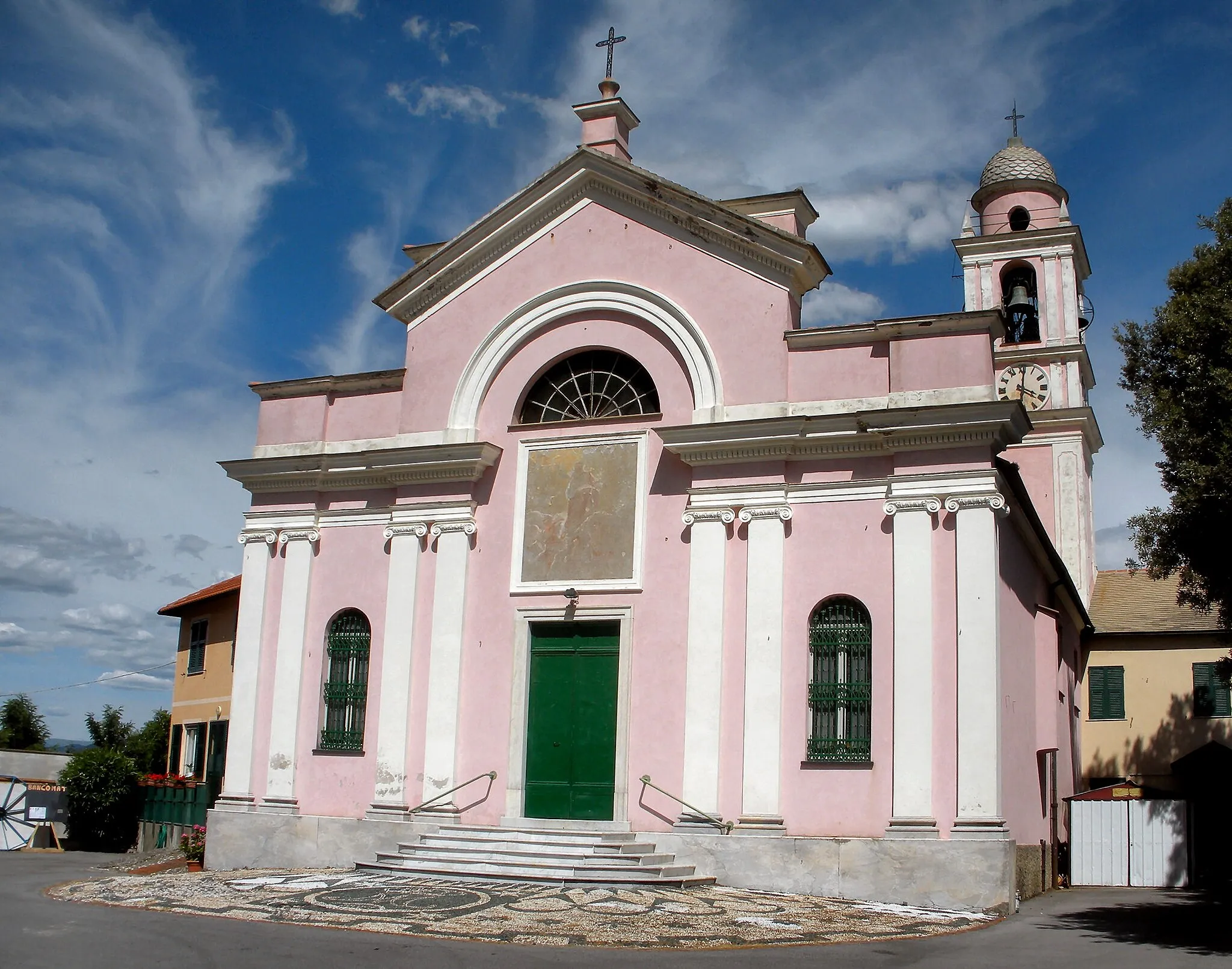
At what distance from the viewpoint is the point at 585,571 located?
56.0 feet

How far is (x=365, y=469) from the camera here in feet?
60.9

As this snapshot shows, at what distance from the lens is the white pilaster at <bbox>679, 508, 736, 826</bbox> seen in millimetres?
15656

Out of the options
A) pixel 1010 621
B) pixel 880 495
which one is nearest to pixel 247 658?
pixel 880 495

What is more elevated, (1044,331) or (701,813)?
(1044,331)

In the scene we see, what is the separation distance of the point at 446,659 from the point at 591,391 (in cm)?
431

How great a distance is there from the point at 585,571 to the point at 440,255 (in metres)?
5.46

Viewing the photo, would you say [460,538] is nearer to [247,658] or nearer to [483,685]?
[483,685]

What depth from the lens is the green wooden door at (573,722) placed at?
649 inches

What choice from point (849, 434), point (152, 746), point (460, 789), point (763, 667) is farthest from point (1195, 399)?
point (152, 746)

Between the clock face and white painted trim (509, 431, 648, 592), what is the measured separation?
519 inches

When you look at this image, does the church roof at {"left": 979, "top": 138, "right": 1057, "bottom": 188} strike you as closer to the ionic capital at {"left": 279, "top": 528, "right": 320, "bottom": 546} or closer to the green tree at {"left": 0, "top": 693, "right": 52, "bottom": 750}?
the ionic capital at {"left": 279, "top": 528, "right": 320, "bottom": 546}

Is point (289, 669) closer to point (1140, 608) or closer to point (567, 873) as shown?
point (567, 873)

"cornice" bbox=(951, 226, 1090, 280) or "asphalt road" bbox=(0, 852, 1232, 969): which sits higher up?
"cornice" bbox=(951, 226, 1090, 280)

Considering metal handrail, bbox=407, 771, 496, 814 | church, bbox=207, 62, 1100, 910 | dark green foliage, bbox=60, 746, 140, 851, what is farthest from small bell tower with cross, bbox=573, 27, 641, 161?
dark green foliage, bbox=60, 746, 140, 851
